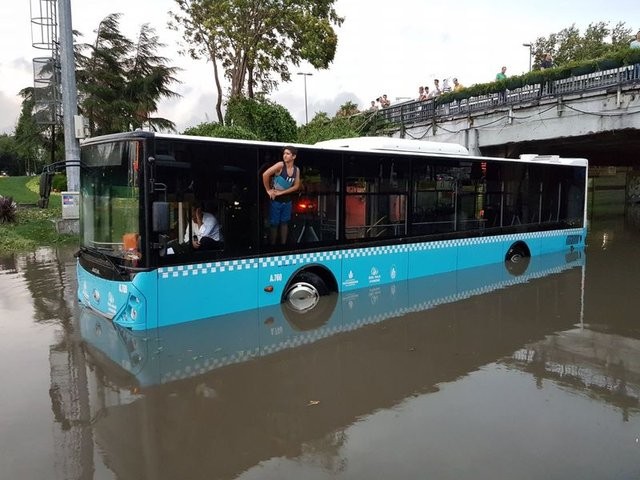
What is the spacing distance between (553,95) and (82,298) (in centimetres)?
1553

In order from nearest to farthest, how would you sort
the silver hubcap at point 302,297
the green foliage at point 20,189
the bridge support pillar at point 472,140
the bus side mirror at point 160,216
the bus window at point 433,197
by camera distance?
1. the bus side mirror at point 160,216
2. the silver hubcap at point 302,297
3. the bus window at point 433,197
4. the bridge support pillar at point 472,140
5. the green foliage at point 20,189

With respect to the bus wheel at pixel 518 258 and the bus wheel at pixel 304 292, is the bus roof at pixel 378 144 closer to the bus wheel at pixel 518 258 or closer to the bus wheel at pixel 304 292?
the bus wheel at pixel 304 292

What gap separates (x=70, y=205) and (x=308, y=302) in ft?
34.3

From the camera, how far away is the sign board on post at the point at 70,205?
1551 centimetres

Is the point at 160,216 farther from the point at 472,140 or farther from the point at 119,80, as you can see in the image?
the point at 119,80

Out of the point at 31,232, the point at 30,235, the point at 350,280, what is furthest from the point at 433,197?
the point at 31,232

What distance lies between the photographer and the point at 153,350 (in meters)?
6.54

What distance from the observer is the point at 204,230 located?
7.04 meters

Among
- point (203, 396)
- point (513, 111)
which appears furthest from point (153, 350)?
point (513, 111)

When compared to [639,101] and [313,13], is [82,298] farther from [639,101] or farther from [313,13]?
[313,13]

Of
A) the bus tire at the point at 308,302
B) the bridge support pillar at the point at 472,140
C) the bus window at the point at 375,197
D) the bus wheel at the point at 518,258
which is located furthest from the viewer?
the bridge support pillar at the point at 472,140

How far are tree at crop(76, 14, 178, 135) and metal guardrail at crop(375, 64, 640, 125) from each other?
682 inches

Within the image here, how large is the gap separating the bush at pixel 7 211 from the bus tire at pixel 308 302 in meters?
14.3

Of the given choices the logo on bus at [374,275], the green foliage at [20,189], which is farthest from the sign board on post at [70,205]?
the green foliage at [20,189]
